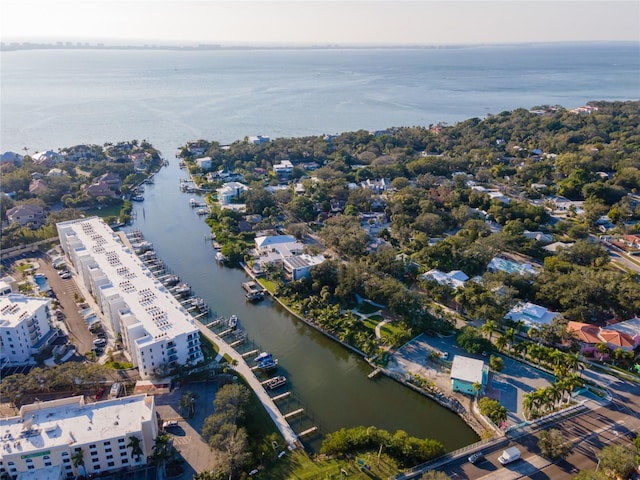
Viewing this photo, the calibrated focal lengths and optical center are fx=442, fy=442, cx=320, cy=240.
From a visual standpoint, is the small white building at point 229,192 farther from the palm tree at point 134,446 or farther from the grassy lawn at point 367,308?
the palm tree at point 134,446

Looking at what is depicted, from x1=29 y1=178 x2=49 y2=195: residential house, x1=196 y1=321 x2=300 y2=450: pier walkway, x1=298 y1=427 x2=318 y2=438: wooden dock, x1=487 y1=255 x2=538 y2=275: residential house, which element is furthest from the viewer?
x1=29 y1=178 x2=49 y2=195: residential house

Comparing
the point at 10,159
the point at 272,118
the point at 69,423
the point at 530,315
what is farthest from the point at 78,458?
the point at 272,118

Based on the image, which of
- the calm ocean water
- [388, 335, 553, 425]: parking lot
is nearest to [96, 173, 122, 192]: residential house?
the calm ocean water

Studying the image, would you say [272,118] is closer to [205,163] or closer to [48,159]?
[205,163]

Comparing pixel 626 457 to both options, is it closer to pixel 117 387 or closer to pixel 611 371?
pixel 611 371

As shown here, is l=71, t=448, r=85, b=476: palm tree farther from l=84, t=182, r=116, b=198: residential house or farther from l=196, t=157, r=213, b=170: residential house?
l=196, t=157, r=213, b=170: residential house

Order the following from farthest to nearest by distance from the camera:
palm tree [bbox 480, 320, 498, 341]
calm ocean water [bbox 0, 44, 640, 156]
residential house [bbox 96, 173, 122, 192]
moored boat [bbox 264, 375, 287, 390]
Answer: calm ocean water [bbox 0, 44, 640, 156], residential house [bbox 96, 173, 122, 192], palm tree [bbox 480, 320, 498, 341], moored boat [bbox 264, 375, 287, 390]

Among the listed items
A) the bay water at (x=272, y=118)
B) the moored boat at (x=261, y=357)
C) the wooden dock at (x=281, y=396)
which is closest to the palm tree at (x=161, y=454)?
the wooden dock at (x=281, y=396)

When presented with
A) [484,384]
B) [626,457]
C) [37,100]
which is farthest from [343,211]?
[37,100]
